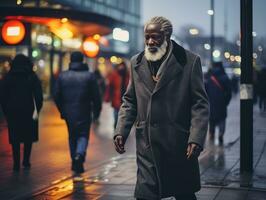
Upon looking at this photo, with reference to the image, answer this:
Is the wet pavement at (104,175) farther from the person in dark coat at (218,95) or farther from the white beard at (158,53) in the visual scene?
the white beard at (158,53)

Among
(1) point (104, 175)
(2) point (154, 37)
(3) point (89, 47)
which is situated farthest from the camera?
(3) point (89, 47)

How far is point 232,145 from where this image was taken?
1232 cm

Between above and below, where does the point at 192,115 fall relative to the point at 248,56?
below

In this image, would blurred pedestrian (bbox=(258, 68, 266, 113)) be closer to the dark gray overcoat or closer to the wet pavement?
the wet pavement

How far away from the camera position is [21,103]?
938cm

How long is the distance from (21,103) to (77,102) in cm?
99

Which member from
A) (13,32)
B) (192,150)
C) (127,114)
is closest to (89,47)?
(13,32)

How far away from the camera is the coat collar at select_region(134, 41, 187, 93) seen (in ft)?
Result: 15.3

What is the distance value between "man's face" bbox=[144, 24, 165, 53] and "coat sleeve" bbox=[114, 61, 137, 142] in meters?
0.38

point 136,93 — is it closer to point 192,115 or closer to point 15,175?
point 192,115

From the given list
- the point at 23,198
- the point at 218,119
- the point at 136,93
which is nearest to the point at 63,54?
the point at 218,119

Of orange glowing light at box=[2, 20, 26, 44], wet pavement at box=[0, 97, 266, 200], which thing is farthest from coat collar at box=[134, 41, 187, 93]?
orange glowing light at box=[2, 20, 26, 44]

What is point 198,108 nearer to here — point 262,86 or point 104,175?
point 104,175

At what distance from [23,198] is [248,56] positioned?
3599 millimetres
